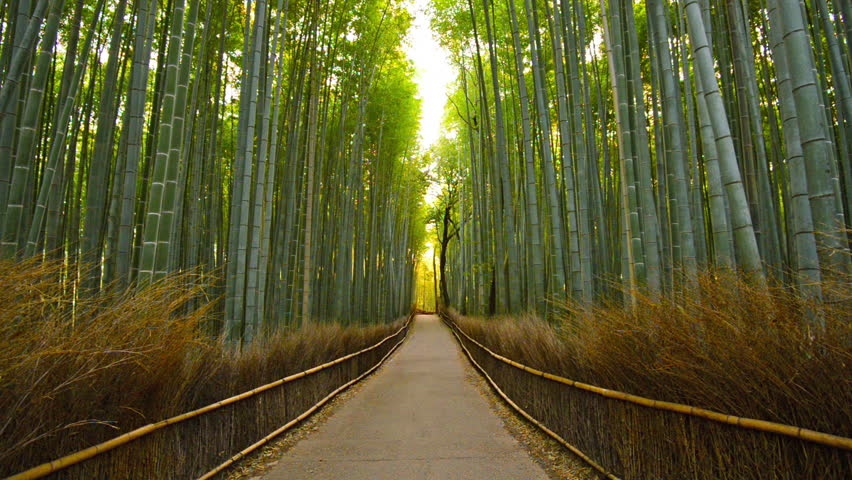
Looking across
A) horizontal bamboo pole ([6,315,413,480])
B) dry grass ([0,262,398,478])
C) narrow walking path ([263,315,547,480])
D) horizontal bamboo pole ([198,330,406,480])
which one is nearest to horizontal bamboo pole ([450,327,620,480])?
narrow walking path ([263,315,547,480])

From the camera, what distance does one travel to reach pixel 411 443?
332 cm

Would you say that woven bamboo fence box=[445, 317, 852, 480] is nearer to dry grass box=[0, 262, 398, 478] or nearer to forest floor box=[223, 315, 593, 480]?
forest floor box=[223, 315, 593, 480]

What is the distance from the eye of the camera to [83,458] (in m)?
1.60

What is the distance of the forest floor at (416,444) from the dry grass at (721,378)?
0.47m

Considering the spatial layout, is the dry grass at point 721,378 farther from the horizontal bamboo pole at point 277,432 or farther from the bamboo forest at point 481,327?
the horizontal bamboo pole at point 277,432

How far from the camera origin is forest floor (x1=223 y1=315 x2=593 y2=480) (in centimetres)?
274

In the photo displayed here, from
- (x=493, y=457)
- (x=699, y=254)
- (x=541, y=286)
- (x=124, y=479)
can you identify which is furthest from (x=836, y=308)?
(x=541, y=286)

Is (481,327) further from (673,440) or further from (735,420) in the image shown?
(735,420)

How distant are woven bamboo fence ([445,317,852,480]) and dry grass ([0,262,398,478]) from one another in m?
1.92

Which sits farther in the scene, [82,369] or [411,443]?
[411,443]

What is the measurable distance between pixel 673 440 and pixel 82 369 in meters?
2.06

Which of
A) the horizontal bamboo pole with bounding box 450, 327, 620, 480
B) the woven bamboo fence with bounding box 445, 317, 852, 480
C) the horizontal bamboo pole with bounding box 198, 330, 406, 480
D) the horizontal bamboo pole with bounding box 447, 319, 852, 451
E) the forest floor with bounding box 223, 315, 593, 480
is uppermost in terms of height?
the horizontal bamboo pole with bounding box 447, 319, 852, 451

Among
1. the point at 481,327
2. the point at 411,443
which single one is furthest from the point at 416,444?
the point at 481,327

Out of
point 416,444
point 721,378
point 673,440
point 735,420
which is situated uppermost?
point 721,378
